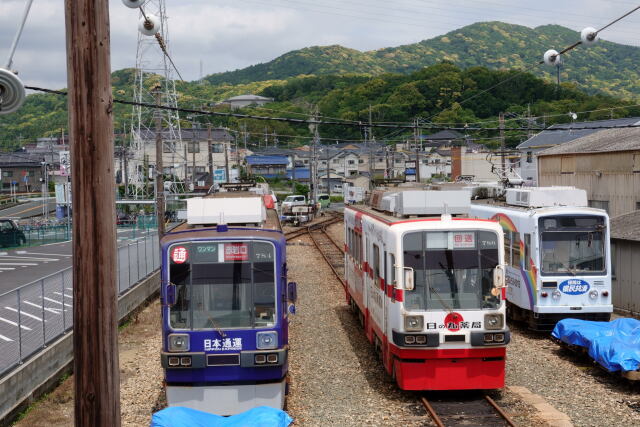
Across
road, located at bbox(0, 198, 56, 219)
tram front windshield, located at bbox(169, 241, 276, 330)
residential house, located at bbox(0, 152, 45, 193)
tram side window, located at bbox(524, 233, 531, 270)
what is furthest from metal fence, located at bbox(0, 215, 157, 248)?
residential house, located at bbox(0, 152, 45, 193)

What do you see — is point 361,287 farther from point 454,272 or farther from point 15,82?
point 15,82

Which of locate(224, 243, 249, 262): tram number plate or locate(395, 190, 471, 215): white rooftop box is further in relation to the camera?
locate(395, 190, 471, 215): white rooftop box

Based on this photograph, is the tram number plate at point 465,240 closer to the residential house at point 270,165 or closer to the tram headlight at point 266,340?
the tram headlight at point 266,340

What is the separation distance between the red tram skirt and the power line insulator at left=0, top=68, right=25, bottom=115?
6.70 m

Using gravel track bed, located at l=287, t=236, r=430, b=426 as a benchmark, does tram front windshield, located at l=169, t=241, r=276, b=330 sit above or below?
above

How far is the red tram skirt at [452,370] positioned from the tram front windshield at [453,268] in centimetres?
75

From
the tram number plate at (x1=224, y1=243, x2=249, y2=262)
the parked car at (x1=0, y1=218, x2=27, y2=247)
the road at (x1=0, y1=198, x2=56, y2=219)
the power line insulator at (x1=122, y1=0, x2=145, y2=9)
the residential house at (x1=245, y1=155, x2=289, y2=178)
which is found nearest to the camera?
the tram number plate at (x1=224, y1=243, x2=249, y2=262)

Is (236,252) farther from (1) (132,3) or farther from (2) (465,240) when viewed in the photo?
(1) (132,3)

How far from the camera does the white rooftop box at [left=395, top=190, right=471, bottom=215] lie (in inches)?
479

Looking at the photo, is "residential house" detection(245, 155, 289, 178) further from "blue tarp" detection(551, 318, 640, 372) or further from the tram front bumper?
the tram front bumper

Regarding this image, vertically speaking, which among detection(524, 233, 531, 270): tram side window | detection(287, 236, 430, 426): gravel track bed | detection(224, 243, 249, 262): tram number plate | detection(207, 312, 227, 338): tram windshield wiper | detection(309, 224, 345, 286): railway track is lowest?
detection(287, 236, 430, 426): gravel track bed

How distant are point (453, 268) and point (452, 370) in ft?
5.11

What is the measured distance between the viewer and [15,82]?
269 inches

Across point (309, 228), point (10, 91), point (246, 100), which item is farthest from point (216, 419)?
point (246, 100)
